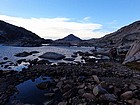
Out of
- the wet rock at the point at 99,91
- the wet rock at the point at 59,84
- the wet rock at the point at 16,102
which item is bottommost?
the wet rock at the point at 16,102

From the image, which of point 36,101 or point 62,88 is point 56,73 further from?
point 36,101

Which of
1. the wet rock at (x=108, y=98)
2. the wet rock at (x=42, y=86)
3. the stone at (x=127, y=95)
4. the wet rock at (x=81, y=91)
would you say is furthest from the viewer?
the wet rock at (x=42, y=86)

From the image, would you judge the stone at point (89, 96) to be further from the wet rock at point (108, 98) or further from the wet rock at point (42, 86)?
the wet rock at point (42, 86)

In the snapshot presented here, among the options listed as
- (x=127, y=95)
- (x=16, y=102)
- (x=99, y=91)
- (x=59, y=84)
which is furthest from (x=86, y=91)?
(x=16, y=102)

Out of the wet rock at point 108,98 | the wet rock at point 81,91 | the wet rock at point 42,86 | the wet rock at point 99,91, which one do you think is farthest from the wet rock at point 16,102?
the wet rock at point 108,98

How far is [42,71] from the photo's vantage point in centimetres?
3769

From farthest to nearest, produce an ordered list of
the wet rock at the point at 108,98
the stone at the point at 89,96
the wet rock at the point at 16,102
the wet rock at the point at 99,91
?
the wet rock at the point at 99,91
the wet rock at the point at 16,102
the stone at the point at 89,96
the wet rock at the point at 108,98

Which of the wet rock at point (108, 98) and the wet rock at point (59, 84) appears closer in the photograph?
the wet rock at point (108, 98)

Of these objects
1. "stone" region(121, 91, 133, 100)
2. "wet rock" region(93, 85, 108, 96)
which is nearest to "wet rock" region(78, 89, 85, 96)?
"wet rock" region(93, 85, 108, 96)

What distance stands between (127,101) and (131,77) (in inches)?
448

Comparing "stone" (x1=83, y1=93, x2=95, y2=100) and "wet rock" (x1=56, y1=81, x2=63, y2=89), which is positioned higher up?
"stone" (x1=83, y1=93, x2=95, y2=100)

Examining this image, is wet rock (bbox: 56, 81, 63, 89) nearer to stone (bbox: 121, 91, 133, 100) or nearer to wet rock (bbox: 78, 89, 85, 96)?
wet rock (bbox: 78, 89, 85, 96)

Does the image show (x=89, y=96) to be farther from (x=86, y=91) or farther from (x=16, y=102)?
(x=16, y=102)

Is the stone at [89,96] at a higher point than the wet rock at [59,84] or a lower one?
higher
